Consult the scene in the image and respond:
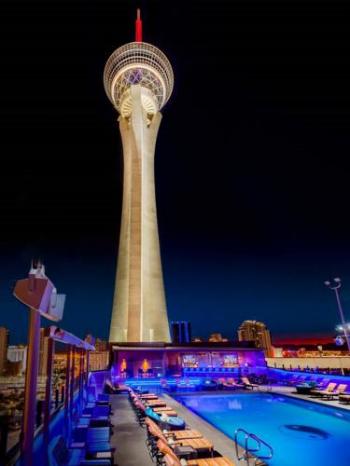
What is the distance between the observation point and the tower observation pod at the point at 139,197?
3119 centimetres

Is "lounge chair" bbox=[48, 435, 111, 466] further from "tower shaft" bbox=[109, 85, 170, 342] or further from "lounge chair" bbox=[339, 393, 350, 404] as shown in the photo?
"tower shaft" bbox=[109, 85, 170, 342]

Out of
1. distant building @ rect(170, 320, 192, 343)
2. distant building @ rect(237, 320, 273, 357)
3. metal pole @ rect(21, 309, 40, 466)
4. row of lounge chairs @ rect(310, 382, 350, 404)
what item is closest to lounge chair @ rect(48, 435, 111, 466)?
metal pole @ rect(21, 309, 40, 466)

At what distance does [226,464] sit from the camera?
482cm

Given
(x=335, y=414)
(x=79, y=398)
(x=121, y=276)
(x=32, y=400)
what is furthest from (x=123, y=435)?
(x=121, y=276)

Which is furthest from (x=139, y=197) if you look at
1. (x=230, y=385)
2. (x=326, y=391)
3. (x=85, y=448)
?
(x=85, y=448)

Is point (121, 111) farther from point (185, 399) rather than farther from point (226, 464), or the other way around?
point (226, 464)

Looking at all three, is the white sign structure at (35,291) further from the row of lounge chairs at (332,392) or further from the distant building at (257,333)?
the distant building at (257,333)

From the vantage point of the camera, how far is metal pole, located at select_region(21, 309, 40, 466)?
9.00 feet

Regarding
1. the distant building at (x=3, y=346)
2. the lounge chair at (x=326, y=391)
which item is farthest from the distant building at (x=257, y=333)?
the distant building at (x=3, y=346)

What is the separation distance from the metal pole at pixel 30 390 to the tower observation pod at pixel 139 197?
28.1 m

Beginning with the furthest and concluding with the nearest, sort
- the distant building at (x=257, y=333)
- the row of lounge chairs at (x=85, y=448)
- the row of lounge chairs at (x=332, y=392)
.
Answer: the distant building at (x=257, y=333) < the row of lounge chairs at (x=332, y=392) < the row of lounge chairs at (x=85, y=448)

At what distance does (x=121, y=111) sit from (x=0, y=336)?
42.0 metres

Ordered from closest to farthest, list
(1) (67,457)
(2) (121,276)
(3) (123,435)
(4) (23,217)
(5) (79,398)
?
(1) (67,457) < (3) (123,435) < (5) (79,398) < (4) (23,217) < (2) (121,276)

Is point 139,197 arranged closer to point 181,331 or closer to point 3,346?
point 181,331
